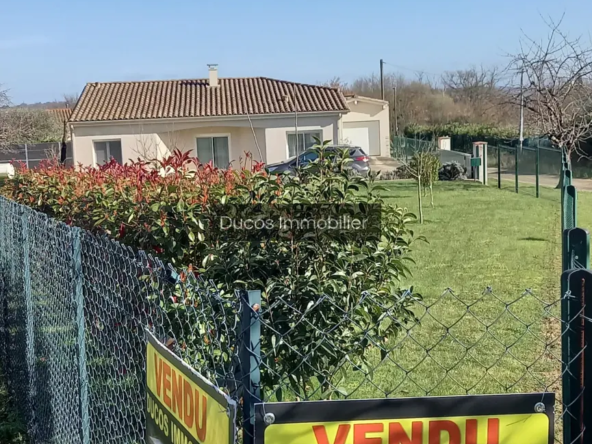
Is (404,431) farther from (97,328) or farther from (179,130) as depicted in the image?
(179,130)

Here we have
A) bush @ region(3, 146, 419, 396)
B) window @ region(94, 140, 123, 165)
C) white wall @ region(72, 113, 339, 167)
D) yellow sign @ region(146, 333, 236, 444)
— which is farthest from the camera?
window @ region(94, 140, 123, 165)

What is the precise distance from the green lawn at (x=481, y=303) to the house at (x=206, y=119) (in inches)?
563

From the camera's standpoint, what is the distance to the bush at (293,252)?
12.6 ft

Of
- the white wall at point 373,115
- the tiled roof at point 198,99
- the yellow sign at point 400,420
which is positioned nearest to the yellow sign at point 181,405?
the yellow sign at point 400,420

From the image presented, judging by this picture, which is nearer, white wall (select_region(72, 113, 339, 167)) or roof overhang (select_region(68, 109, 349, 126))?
roof overhang (select_region(68, 109, 349, 126))

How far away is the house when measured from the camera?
32781 millimetres

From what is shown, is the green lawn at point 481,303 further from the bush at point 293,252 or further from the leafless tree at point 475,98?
the leafless tree at point 475,98

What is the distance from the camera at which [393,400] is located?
1.85m

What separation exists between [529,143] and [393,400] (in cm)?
3570

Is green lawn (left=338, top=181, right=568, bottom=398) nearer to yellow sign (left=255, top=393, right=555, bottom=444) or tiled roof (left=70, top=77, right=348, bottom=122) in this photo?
yellow sign (left=255, top=393, right=555, bottom=444)

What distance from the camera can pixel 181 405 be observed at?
6.92 feet

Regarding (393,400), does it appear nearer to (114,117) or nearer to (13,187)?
(13,187)

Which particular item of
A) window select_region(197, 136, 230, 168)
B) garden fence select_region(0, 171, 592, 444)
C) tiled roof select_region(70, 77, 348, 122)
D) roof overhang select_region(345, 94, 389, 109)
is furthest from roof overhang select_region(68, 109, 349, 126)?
garden fence select_region(0, 171, 592, 444)

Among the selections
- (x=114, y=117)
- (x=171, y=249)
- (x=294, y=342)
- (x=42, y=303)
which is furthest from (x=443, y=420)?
(x=114, y=117)
